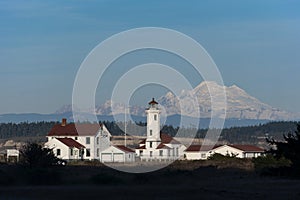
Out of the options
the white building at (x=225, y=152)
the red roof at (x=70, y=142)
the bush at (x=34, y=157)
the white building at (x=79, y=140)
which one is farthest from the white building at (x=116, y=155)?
the bush at (x=34, y=157)

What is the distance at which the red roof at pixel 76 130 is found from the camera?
98500mm

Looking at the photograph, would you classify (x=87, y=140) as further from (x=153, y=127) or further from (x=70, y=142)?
(x=153, y=127)

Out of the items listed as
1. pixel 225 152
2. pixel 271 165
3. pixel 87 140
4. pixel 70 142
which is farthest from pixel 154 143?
pixel 271 165

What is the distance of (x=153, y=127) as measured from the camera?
103 m

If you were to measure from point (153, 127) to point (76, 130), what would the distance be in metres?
10.5

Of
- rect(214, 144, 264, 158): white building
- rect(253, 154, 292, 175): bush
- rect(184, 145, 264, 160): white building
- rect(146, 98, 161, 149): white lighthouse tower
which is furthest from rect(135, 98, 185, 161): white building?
rect(253, 154, 292, 175): bush

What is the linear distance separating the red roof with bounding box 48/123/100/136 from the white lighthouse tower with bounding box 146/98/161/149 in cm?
696

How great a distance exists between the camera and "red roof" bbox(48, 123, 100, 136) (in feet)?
323

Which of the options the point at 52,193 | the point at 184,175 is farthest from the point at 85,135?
the point at 52,193

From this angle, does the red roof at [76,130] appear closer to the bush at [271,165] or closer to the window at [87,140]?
the window at [87,140]

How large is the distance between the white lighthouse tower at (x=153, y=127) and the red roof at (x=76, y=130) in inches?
274

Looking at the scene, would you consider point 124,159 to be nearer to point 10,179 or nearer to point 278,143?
point 278,143

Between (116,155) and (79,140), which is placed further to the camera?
(79,140)

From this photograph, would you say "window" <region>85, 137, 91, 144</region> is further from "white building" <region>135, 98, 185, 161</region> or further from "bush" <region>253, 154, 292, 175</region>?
"bush" <region>253, 154, 292, 175</region>
